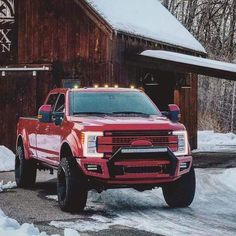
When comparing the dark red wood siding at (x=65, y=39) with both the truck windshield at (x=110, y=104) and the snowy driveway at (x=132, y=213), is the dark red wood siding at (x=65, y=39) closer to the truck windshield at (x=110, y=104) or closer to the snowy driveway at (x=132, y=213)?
the snowy driveway at (x=132, y=213)

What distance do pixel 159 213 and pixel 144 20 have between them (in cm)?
1648

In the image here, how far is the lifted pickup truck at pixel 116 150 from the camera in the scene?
993cm

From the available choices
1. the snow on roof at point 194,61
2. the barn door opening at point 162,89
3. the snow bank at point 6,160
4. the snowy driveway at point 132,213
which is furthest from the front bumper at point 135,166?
the barn door opening at point 162,89

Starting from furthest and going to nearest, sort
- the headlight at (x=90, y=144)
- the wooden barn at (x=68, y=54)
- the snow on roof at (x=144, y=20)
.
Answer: the snow on roof at (x=144, y=20), the wooden barn at (x=68, y=54), the headlight at (x=90, y=144)

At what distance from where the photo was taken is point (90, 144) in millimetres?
10039

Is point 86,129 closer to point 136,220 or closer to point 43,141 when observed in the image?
point 136,220

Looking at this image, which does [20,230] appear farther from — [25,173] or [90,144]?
[25,173]

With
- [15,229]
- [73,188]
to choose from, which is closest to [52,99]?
[73,188]

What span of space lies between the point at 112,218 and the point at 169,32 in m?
18.7

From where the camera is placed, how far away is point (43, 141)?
12625 millimetres

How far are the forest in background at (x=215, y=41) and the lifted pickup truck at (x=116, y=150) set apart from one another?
3199cm

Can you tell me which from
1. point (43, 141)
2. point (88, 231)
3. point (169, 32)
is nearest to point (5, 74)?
point (169, 32)

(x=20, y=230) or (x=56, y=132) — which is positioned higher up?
(x=56, y=132)

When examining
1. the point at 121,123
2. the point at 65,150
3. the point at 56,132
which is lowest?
the point at 65,150
